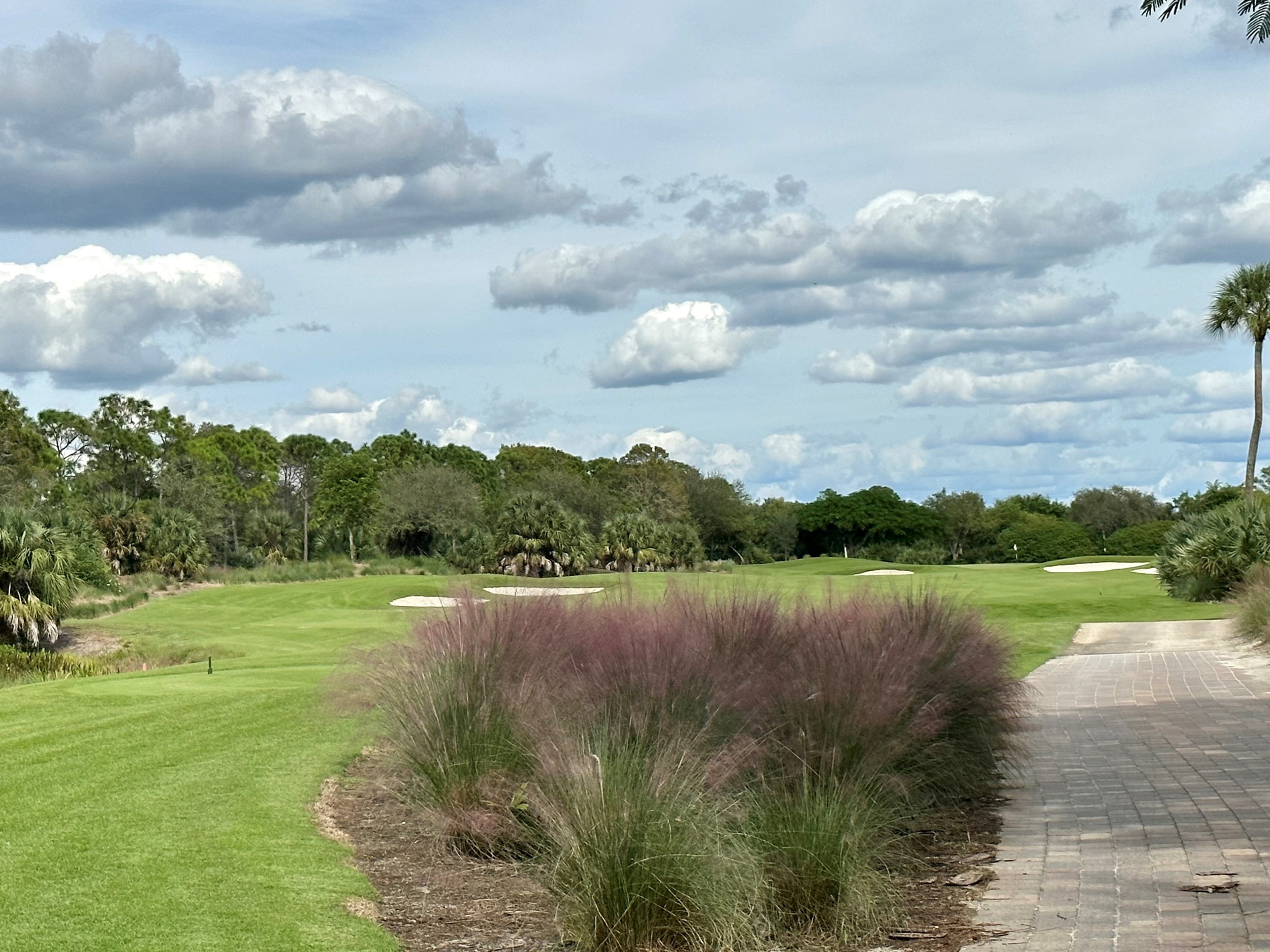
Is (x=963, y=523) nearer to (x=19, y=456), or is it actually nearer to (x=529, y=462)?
(x=529, y=462)

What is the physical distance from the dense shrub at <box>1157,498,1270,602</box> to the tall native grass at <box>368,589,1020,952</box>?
19941 mm

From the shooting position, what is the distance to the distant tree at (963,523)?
3054 inches

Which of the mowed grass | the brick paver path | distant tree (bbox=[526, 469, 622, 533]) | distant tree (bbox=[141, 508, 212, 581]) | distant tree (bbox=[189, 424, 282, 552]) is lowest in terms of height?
the brick paver path

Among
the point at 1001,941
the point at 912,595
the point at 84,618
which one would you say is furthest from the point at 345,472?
the point at 1001,941

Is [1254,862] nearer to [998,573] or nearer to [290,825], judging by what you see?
[290,825]

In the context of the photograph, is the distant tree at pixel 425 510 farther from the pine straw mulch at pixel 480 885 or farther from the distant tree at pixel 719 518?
the pine straw mulch at pixel 480 885

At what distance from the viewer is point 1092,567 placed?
141ft

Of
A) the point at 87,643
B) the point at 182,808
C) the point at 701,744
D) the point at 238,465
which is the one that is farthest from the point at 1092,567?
the point at 238,465

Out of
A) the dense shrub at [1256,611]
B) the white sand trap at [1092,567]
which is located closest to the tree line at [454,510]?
the white sand trap at [1092,567]

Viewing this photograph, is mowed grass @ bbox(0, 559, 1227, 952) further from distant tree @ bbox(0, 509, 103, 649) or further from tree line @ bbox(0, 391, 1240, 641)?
tree line @ bbox(0, 391, 1240, 641)

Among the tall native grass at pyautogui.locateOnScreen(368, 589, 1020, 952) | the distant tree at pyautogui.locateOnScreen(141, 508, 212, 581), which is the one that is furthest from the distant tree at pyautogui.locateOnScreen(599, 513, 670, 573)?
the tall native grass at pyautogui.locateOnScreen(368, 589, 1020, 952)

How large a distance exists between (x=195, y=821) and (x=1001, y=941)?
4.54 metres

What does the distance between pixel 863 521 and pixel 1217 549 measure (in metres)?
47.4

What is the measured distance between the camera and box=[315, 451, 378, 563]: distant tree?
68812 mm
